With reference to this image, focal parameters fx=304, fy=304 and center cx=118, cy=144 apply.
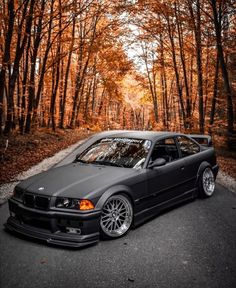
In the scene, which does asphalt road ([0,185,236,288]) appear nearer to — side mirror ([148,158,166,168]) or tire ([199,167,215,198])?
side mirror ([148,158,166,168])

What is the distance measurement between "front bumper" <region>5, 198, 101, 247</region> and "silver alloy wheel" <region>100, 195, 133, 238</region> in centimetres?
24

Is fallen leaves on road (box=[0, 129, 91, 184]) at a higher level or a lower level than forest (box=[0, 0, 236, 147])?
lower

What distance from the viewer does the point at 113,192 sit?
4434 millimetres

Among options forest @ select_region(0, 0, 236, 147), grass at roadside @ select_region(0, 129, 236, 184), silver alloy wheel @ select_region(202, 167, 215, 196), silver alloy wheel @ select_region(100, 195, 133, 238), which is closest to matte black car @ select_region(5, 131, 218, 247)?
silver alloy wheel @ select_region(100, 195, 133, 238)

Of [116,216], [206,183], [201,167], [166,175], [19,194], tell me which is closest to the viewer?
[116,216]

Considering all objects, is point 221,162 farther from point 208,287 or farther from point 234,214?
point 208,287

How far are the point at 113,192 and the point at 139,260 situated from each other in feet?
3.40

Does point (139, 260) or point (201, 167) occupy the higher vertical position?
point (201, 167)

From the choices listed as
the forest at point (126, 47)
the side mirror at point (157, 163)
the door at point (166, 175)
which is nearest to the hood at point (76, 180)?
the side mirror at point (157, 163)

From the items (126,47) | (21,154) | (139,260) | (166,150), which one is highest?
(126,47)

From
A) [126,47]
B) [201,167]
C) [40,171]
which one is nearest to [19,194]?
[201,167]

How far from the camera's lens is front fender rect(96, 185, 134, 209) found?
4271mm

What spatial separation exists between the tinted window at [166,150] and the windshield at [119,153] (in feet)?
1.25

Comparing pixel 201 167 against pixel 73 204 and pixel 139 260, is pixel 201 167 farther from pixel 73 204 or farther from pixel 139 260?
pixel 73 204
